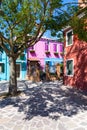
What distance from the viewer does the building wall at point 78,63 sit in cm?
1628

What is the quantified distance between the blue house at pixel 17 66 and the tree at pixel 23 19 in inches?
566

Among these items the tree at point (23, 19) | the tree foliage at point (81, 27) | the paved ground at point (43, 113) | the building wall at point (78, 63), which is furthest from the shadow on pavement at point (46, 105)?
the building wall at point (78, 63)

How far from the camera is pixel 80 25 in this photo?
379 inches

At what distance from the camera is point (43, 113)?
9.84 m

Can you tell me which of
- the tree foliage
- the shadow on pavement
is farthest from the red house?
the tree foliage

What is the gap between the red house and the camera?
16.4 metres

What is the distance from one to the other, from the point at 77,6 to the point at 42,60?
19.6 meters

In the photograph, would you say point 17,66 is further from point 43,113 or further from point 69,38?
point 43,113

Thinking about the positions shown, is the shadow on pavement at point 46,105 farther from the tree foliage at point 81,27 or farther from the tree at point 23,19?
the tree foliage at point 81,27

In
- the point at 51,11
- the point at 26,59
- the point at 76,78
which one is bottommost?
the point at 76,78

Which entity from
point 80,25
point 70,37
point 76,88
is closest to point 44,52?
point 70,37

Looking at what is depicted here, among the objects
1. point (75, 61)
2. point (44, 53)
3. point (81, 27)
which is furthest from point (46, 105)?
point (44, 53)

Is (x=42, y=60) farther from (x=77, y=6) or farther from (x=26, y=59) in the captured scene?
(x=77, y=6)

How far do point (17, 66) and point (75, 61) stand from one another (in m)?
13.4
